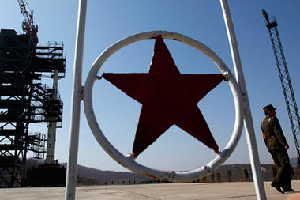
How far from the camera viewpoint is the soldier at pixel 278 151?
7.19 meters

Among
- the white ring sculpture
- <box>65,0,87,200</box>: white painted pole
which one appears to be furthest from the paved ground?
<box>65,0,87,200</box>: white painted pole

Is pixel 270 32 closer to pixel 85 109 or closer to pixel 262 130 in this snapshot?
pixel 262 130

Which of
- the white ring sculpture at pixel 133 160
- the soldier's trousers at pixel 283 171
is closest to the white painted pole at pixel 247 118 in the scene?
the white ring sculpture at pixel 133 160

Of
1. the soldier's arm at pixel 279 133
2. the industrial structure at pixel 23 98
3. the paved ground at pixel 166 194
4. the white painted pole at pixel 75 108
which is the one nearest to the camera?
the white painted pole at pixel 75 108

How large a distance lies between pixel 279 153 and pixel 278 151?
1.8 inches

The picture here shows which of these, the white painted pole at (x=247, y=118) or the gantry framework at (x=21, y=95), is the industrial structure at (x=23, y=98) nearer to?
the gantry framework at (x=21, y=95)

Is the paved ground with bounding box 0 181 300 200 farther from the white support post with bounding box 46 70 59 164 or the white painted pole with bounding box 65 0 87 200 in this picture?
the white support post with bounding box 46 70 59 164

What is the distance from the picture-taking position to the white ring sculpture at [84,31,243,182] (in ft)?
7.50

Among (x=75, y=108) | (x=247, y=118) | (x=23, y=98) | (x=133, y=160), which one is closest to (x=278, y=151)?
(x=247, y=118)

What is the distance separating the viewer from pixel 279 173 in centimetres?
720

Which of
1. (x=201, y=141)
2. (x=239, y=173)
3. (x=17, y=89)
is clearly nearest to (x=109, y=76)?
(x=201, y=141)

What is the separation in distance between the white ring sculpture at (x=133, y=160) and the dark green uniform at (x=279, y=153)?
5.04 meters

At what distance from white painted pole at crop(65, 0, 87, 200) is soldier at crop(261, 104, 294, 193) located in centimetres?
560

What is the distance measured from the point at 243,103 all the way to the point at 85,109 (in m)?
1.14
